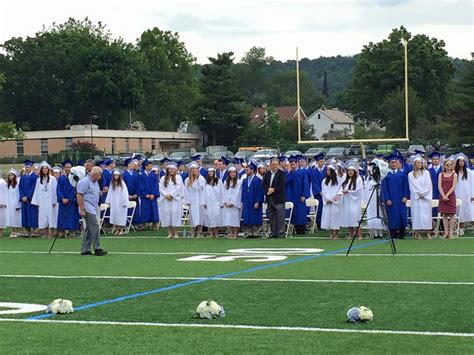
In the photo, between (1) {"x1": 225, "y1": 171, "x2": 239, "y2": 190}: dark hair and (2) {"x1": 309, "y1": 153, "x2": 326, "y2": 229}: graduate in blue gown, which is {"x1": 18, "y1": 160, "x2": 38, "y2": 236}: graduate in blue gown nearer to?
(1) {"x1": 225, "y1": 171, "x2": 239, "y2": 190}: dark hair

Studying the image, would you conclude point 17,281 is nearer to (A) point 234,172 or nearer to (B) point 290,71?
(A) point 234,172

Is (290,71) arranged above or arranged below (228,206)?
above

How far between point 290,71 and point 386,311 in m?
159

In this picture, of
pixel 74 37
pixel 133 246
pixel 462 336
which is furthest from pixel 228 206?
pixel 74 37

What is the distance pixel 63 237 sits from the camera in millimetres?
23609

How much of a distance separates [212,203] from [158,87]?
88909mm

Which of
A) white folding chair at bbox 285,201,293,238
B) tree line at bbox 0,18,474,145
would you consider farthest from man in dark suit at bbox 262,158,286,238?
tree line at bbox 0,18,474,145

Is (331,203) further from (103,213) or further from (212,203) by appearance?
(103,213)

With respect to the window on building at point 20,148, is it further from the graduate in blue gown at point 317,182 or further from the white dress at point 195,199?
the graduate in blue gown at point 317,182

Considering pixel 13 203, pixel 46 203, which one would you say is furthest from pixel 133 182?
pixel 13 203

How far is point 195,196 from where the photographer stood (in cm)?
2269

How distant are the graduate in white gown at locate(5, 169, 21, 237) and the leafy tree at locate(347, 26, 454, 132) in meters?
60.6

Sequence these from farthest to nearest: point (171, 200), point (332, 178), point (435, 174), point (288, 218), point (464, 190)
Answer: point (171, 200), point (288, 218), point (435, 174), point (464, 190), point (332, 178)

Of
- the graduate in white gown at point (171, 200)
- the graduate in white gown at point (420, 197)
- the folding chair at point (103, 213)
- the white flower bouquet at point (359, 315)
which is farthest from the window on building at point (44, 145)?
the white flower bouquet at point (359, 315)
